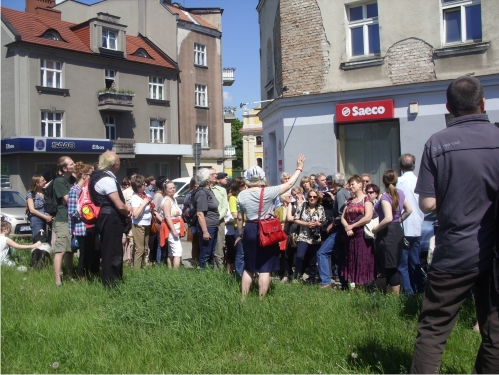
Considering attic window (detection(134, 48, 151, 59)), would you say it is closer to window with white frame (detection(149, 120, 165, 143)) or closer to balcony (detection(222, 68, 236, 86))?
window with white frame (detection(149, 120, 165, 143))

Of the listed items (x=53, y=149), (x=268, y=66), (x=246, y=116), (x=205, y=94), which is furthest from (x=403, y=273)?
(x=246, y=116)

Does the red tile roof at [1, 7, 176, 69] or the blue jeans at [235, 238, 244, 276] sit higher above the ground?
the red tile roof at [1, 7, 176, 69]

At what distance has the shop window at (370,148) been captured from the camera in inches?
535

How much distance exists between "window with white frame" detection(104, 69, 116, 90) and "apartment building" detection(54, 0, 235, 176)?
6290 millimetres

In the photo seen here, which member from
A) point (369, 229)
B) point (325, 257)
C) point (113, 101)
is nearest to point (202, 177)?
point (325, 257)

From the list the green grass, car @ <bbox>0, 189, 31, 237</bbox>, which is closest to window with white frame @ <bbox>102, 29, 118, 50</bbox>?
car @ <bbox>0, 189, 31, 237</bbox>

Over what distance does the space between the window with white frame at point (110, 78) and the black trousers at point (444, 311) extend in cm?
3719

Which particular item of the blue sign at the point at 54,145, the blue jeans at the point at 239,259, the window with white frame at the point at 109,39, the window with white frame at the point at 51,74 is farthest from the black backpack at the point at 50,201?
the window with white frame at the point at 109,39

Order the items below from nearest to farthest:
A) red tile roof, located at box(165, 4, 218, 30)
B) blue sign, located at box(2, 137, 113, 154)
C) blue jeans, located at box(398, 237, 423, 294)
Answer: blue jeans, located at box(398, 237, 423, 294) → blue sign, located at box(2, 137, 113, 154) → red tile roof, located at box(165, 4, 218, 30)

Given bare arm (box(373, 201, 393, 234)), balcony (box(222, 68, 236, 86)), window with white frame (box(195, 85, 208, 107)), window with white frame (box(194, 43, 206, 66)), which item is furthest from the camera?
balcony (box(222, 68, 236, 86))

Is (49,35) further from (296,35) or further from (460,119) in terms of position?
(460,119)

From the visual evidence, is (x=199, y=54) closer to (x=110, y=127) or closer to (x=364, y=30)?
(x=110, y=127)

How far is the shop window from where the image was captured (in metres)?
13.6

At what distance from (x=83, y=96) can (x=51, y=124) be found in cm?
325
